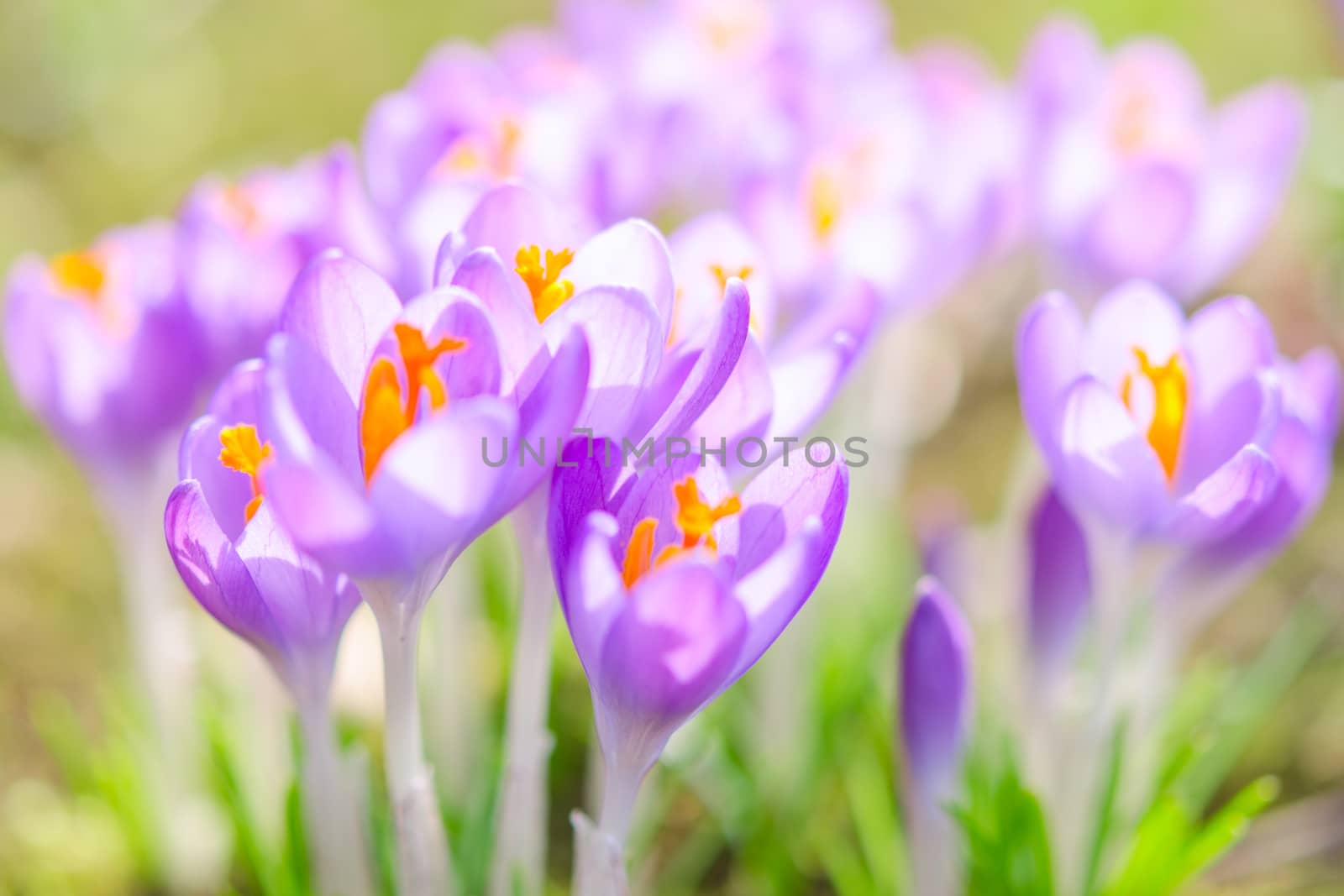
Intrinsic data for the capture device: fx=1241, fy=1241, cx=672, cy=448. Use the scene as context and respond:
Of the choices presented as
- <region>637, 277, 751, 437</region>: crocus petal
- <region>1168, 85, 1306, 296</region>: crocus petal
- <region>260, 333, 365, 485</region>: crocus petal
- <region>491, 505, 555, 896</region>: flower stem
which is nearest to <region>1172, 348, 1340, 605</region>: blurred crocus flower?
<region>1168, 85, 1306, 296</region>: crocus petal

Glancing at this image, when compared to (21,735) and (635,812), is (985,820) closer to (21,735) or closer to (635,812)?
(635,812)

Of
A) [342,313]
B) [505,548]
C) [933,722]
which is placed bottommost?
[933,722]

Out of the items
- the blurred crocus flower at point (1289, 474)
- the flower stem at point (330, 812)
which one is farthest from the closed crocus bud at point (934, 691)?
the flower stem at point (330, 812)

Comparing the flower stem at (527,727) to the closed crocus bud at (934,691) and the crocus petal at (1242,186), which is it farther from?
the crocus petal at (1242,186)

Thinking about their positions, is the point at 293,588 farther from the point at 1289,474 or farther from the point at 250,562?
the point at 1289,474

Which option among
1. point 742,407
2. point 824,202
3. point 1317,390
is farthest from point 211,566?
point 1317,390

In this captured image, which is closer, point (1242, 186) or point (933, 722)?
point (933, 722)

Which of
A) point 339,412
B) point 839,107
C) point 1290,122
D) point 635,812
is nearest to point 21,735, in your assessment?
point 635,812

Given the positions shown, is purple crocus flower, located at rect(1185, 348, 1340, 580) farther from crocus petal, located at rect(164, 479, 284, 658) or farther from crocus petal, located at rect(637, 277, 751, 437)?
crocus petal, located at rect(164, 479, 284, 658)
